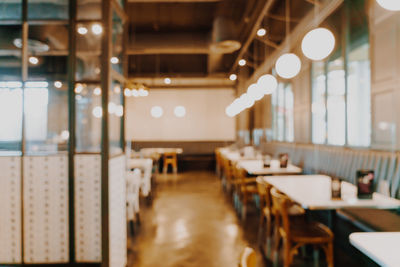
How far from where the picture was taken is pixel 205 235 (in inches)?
163

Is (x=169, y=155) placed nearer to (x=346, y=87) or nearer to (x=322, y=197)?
(x=346, y=87)

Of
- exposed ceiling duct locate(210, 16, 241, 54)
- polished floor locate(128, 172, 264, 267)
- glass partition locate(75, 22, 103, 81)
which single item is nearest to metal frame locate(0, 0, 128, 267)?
polished floor locate(128, 172, 264, 267)

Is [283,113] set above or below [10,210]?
above

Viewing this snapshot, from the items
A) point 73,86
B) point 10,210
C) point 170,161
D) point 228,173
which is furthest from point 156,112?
point 10,210

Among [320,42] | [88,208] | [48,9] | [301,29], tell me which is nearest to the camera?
[320,42]

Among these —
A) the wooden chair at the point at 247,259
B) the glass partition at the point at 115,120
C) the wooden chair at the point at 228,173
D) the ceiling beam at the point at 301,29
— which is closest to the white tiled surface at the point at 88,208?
the glass partition at the point at 115,120

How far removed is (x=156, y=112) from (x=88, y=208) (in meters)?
9.44

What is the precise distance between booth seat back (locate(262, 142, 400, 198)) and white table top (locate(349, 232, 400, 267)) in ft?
3.30

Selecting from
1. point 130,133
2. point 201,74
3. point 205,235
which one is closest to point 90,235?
point 205,235

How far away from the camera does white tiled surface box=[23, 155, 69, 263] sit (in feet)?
10.0

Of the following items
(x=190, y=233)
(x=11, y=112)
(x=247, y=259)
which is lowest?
(x=190, y=233)

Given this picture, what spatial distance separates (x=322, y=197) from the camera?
284 centimetres

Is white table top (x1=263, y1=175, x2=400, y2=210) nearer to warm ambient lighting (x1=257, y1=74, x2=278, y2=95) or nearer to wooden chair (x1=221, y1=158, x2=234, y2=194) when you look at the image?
warm ambient lighting (x1=257, y1=74, x2=278, y2=95)

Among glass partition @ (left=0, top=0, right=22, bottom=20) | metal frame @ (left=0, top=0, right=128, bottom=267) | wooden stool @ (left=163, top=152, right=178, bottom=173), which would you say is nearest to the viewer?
metal frame @ (left=0, top=0, right=128, bottom=267)
